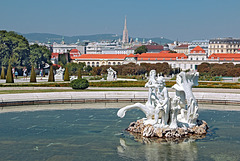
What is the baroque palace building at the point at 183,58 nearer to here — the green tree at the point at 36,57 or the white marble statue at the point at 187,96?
the green tree at the point at 36,57

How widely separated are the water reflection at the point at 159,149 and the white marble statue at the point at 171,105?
35.7 inches

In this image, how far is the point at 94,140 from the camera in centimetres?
1670

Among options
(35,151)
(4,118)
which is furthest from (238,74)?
(35,151)

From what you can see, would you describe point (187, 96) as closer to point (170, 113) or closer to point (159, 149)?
point (170, 113)

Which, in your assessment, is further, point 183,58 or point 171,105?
point 183,58

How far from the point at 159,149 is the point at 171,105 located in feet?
8.11

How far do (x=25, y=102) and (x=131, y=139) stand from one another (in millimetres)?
11605

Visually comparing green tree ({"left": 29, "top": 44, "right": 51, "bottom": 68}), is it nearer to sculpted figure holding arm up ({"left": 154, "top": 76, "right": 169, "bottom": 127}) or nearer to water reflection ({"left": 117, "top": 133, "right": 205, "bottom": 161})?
sculpted figure holding arm up ({"left": 154, "top": 76, "right": 169, "bottom": 127})

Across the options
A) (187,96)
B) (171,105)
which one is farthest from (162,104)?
(187,96)

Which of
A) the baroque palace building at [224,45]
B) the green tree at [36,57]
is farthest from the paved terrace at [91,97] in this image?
the baroque palace building at [224,45]

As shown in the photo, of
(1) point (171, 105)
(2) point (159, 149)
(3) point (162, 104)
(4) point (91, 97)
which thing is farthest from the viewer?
(4) point (91, 97)

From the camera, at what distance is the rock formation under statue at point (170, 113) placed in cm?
1706

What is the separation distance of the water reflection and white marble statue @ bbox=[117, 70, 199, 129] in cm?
91

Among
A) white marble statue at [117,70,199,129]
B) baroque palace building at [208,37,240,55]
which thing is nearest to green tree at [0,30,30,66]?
white marble statue at [117,70,199,129]
